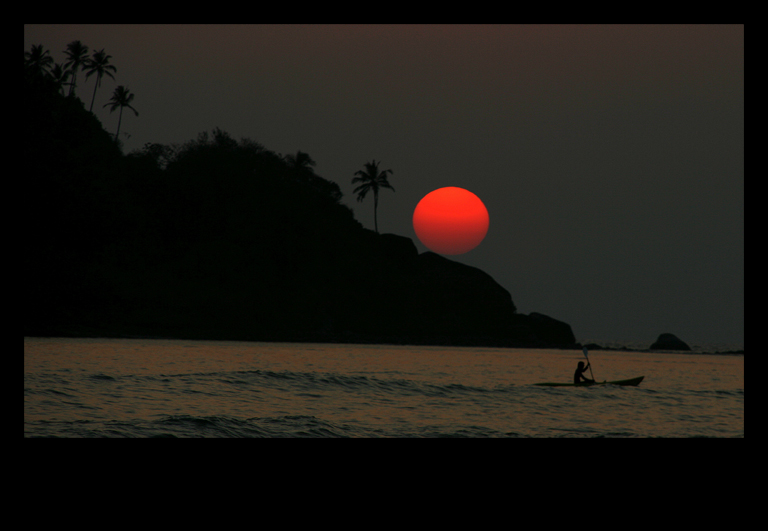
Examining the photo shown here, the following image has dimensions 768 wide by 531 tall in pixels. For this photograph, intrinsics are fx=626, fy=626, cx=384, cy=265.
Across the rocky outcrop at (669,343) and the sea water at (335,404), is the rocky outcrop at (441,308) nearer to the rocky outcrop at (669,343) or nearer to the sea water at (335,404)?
the rocky outcrop at (669,343)

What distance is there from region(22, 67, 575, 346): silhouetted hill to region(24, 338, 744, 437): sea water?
15992mm

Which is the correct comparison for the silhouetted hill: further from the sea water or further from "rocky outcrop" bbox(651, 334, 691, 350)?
"rocky outcrop" bbox(651, 334, 691, 350)

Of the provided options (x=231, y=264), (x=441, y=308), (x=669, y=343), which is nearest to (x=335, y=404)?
(x=231, y=264)

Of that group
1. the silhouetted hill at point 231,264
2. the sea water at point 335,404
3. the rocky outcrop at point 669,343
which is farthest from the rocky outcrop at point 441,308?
the sea water at point 335,404

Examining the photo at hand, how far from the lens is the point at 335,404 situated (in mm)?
20766

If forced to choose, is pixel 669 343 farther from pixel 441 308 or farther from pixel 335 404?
pixel 335 404

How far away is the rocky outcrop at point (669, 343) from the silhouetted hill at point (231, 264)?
20.1 metres

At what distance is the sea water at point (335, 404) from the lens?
14.9 meters

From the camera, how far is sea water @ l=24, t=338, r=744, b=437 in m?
14.9

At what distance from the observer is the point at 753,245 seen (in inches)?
203

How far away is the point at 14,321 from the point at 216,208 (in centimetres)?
7330

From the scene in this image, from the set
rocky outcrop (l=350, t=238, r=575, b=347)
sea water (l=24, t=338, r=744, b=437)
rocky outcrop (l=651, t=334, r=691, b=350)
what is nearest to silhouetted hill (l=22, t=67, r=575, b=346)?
rocky outcrop (l=350, t=238, r=575, b=347)

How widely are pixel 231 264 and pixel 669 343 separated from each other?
70469 millimetres
